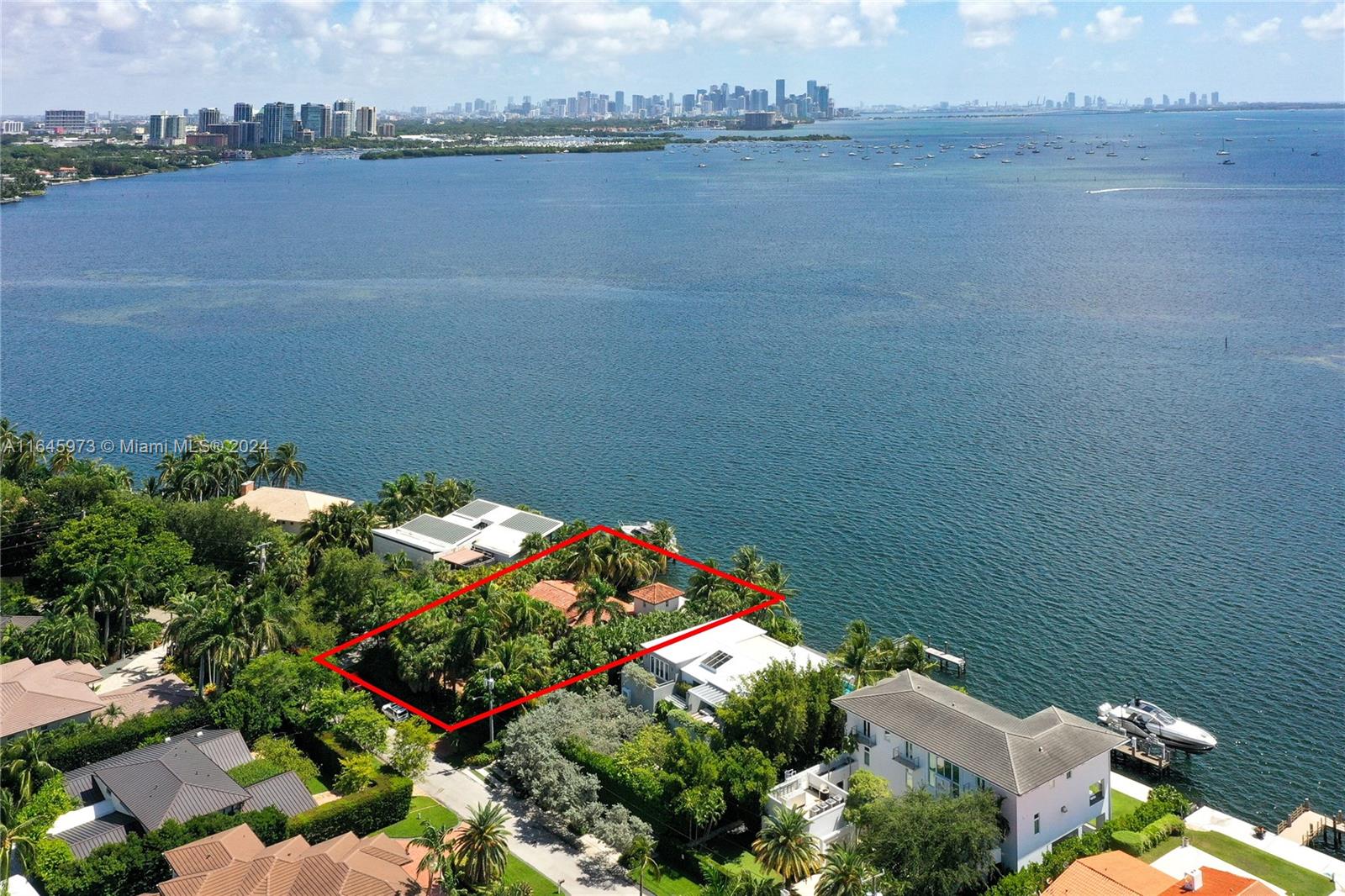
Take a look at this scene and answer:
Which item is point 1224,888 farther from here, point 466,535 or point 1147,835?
point 466,535

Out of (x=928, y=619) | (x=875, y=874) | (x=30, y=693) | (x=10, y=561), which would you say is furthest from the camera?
(x=10, y=561)

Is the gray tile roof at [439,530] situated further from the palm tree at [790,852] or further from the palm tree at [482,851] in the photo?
the palm tree at [790,852]

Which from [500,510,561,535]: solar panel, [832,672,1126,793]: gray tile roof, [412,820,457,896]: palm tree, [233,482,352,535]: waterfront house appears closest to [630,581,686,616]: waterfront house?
[500,510,561,535]: solar panel

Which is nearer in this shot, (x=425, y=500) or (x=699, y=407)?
(x=425, y=500)

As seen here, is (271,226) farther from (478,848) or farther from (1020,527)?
(478,848)

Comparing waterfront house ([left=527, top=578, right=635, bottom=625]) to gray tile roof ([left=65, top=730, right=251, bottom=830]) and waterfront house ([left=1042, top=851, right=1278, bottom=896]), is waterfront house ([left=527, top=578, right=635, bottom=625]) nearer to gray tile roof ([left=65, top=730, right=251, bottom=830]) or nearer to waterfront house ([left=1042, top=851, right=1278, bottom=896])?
gray tile roof ([left=65, top=730, right=251, bottom=830])

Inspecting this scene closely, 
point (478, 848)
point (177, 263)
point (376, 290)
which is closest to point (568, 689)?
point (478, 848)
